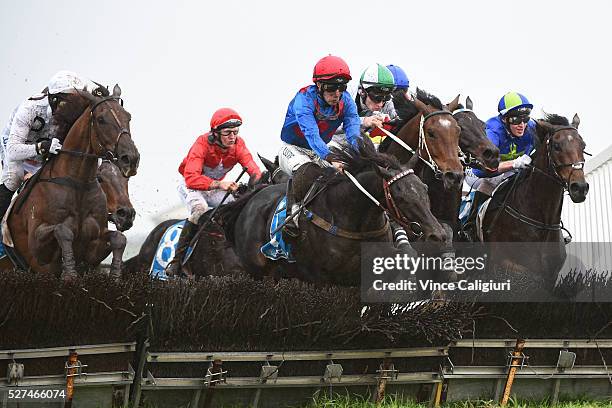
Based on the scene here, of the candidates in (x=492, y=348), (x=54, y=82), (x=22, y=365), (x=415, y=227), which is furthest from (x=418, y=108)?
(x=22, y=365)

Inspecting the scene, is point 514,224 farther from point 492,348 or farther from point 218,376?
point 218,376

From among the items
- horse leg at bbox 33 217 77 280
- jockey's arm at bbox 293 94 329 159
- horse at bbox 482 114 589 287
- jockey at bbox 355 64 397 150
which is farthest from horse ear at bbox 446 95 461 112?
horse leg at bbox 33 217 77 280

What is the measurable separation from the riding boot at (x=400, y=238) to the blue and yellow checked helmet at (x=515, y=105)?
2.14 m

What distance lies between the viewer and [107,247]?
280 inches

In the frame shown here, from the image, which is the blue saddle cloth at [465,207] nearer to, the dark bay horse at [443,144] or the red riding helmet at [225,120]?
the dark bay horse at [443,144]

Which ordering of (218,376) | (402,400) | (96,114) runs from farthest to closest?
(96,114)
(402,400)
(218,376)

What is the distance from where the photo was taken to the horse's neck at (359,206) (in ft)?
21.2

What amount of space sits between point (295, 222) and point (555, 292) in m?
1.76

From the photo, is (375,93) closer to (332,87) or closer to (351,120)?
(351,120)

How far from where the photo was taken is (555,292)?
6484mm

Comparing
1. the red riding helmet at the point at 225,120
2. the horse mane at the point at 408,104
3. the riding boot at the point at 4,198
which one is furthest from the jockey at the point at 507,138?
the riding boot at the point at 4,198

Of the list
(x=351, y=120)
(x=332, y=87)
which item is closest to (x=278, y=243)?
(x=351, y=120)

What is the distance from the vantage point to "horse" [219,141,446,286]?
6.11m

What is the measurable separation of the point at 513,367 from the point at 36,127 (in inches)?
149
